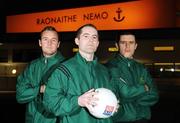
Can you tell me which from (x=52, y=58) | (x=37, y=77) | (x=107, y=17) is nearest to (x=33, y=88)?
(x=37, y=77)

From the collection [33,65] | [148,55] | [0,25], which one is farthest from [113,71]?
[0,25]

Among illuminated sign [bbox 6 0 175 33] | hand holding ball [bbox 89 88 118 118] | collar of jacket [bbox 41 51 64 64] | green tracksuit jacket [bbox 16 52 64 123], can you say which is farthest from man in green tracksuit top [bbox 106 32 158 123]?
illuminated sign [bbox 6 0 175 33]

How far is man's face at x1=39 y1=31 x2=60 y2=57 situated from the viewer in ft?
15.9

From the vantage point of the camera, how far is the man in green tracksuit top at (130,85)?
4766 mm

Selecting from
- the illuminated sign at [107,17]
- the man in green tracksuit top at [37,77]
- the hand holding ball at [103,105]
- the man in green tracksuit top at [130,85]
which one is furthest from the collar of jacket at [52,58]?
the illuminated sign at [107,17]

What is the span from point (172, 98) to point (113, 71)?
1350 centimetres

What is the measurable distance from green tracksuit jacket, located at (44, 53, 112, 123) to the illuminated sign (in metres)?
12.7

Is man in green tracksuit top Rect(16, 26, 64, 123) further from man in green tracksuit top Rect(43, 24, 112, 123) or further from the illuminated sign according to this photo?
the illuminated sign

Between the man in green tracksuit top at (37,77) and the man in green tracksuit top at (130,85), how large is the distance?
2.17 ft

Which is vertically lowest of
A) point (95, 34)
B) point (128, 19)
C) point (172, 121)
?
point (172, 121)

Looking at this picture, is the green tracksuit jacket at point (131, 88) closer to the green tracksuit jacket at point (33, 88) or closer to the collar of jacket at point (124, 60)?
the collar of jacket at point (124, 60)

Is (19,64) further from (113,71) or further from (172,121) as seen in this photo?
(113,71)

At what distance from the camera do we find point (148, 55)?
809 inches

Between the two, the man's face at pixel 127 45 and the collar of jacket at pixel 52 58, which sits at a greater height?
the man's face at pixel 127 45
